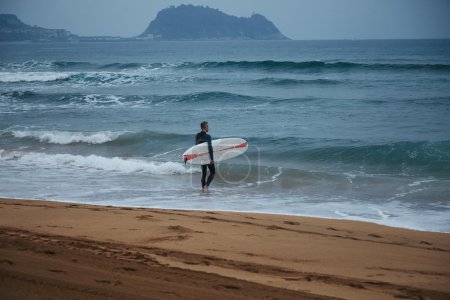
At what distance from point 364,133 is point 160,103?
12103 mm

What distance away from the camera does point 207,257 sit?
5.70 meters

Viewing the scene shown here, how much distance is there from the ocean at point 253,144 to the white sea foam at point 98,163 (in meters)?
0.03

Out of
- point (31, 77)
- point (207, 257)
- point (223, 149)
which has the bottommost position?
point (207, 257)

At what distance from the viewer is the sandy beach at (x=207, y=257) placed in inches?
169

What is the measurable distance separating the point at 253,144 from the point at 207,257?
36.5 feet

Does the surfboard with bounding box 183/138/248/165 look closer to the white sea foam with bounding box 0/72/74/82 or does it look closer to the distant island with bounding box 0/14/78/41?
the white sea foam with bounding box 0/72/74/82

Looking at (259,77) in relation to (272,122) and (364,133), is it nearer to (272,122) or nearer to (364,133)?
(272,122)

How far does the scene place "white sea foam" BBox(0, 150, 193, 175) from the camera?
13297 millimetres

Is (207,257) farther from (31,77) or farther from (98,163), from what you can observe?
(31,77)

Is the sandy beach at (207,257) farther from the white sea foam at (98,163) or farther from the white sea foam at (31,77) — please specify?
the white sea foam at (31,77)

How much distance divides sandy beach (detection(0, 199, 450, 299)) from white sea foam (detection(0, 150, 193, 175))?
15.8 ft

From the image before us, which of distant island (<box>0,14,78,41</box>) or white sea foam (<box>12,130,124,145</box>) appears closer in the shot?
white sea foam (<box>12,130,124,145</box>)

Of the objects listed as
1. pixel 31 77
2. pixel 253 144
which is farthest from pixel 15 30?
pixel 253 144

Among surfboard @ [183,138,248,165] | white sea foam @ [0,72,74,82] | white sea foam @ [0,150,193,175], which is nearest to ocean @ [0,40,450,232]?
white sea foam @ [0,150,193,175]
